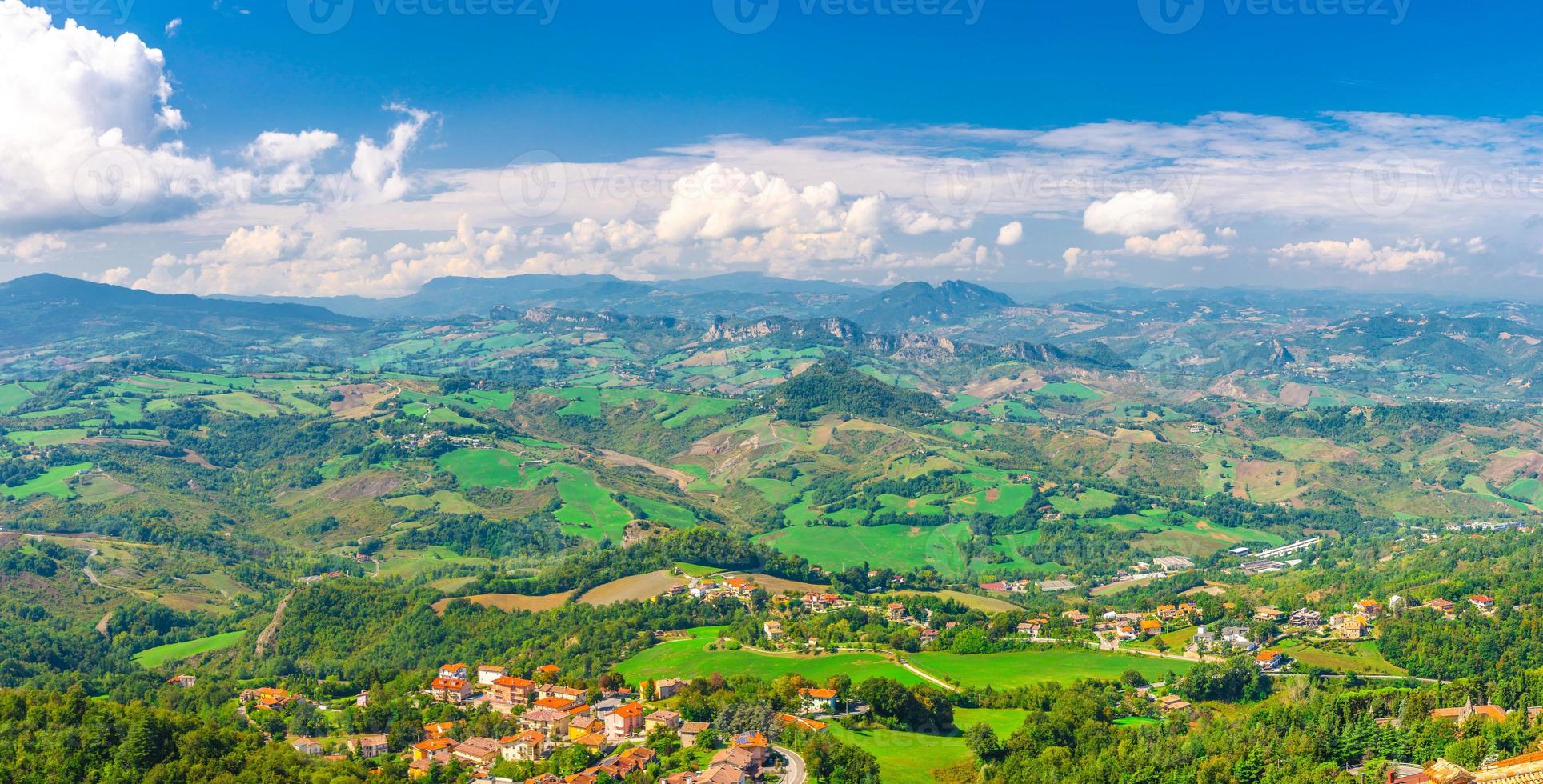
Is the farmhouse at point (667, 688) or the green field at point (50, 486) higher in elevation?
the farmhouse at point (667, 688)

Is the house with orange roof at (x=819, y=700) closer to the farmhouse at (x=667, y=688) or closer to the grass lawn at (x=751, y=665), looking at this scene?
the grass lawn at (x=751, y=665)

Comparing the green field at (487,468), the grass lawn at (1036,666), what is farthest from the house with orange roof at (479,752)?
the green field at (487,468)

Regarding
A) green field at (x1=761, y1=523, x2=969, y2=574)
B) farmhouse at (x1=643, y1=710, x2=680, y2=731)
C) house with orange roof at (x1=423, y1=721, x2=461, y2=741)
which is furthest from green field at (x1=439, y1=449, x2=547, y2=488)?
farmhouse at (x1=643, y1=710, x2=680, y2=731)

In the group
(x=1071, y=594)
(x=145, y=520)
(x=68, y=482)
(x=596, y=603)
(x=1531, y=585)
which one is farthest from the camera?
(x=68, y=482)

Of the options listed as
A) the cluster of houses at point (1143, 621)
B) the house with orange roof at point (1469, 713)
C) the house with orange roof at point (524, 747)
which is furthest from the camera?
the cluster of houses at point (1143, 621)

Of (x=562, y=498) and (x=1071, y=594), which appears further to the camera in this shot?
(x=562, y=498)

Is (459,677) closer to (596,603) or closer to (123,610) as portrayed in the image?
(596,603)

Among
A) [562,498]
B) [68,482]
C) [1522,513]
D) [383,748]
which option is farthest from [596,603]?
[1522,513]

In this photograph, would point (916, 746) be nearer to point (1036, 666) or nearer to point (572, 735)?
point (572, 735)
